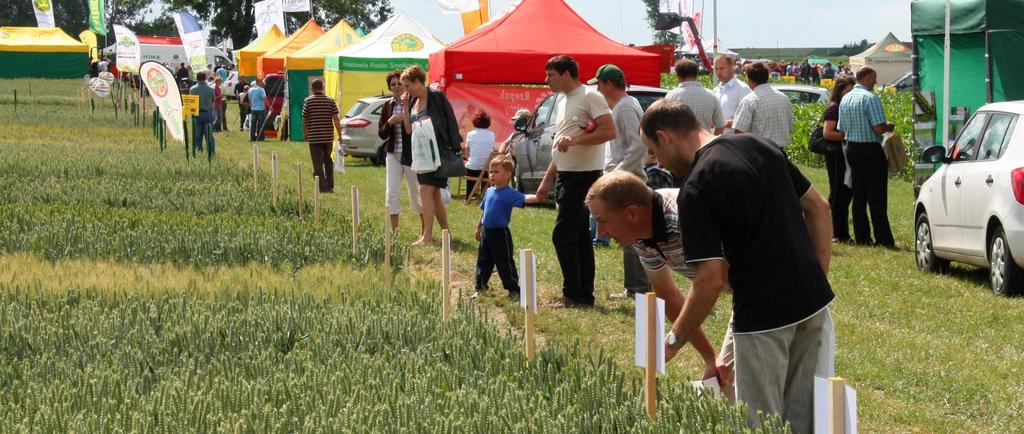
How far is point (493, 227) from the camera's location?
32.5 ft

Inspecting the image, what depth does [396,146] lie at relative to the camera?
43.5ft

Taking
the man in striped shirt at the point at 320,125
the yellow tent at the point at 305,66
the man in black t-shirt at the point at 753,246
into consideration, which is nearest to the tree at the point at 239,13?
the yellow tent at the point at 305,66

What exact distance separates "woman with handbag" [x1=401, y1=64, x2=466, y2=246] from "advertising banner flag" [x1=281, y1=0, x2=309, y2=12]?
106ft

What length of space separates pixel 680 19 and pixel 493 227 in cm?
1425

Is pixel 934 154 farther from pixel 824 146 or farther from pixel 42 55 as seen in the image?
pixel 42 55

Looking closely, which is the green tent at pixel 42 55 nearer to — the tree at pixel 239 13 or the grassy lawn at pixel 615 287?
the tree at pixel 239 13

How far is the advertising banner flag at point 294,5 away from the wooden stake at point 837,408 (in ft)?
138

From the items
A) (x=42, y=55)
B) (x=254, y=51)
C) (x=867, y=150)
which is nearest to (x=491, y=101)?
(x=867, y=150)

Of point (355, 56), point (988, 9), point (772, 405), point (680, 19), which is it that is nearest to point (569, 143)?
point (772, 405)

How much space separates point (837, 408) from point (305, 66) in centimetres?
2884

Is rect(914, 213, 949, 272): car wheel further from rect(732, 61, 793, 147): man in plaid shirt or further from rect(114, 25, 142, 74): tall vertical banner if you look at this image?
rect(114, 25, 142, 74): tall vertical banner

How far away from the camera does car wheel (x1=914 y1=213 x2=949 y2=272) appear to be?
38.0 ft

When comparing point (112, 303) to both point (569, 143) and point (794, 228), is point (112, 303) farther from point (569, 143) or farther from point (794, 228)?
point (794, 228)

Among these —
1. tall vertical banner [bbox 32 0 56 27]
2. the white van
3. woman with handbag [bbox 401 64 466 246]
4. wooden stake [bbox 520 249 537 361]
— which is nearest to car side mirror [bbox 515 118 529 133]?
woman with handbag [bbox 401 64 466 246]
